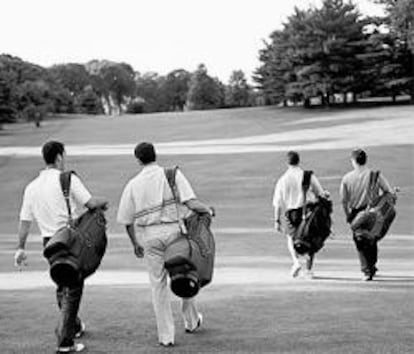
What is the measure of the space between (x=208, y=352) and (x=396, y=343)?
5.04 ft

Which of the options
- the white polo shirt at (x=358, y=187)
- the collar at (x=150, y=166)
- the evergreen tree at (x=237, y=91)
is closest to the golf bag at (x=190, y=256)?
the collar at (x=150, y=166)

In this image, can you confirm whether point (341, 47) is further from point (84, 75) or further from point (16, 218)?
point (84, 75)

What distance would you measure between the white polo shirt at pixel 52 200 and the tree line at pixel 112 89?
60.3 meters

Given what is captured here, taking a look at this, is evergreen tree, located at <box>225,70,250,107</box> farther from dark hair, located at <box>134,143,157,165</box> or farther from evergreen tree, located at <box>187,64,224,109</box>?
dark hair, located at <box>134,143,157,165</box>

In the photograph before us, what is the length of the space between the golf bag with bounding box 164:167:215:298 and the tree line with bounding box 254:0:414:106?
59213mm

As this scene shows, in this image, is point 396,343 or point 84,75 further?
point 84,75

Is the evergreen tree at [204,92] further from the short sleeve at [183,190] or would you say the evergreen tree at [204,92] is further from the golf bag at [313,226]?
the short sleeve at [183,190]

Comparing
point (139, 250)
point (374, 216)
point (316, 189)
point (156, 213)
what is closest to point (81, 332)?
point (139, 250)

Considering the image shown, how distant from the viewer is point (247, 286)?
9820mm

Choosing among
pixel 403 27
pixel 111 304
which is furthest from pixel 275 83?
pixel 111 304

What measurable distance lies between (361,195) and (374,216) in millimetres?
379

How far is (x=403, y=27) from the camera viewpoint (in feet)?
209

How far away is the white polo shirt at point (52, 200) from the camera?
661 centimetres

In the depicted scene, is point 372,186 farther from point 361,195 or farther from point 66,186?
point 66,186
